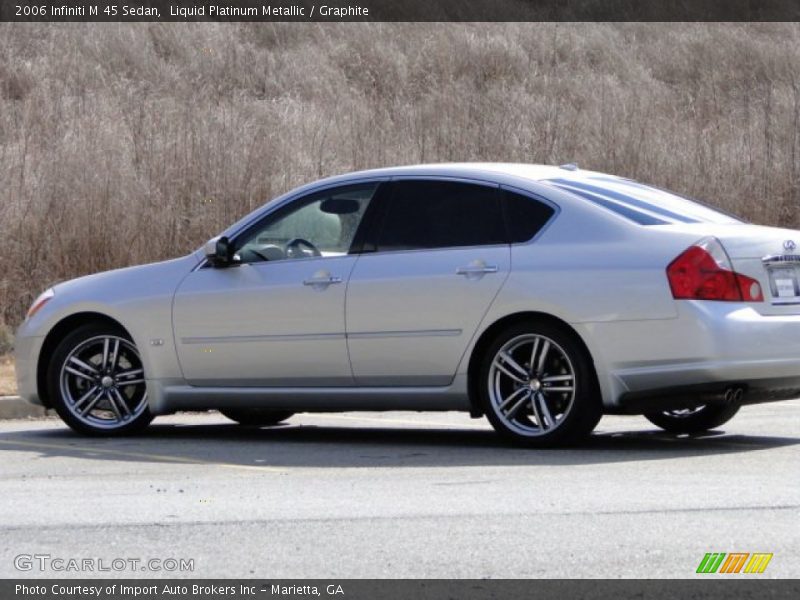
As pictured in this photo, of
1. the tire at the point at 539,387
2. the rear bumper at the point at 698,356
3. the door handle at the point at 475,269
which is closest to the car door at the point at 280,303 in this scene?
the door handle at the point at 475,269

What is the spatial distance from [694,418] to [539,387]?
1628mm

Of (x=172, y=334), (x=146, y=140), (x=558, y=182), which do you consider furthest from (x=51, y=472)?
(x=146, y=140)

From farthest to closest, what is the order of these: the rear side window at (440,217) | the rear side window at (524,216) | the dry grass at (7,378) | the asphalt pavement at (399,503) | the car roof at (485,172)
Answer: the dry grass at (7,378)
the car roof at (485,172)
the rear side window at (440,217)
the rear side window at (524,216)
the asphalt pavement at (399,503)

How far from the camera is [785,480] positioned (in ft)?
26.0

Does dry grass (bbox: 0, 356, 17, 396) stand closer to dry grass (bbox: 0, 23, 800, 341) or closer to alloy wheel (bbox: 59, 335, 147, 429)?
alloy wheel (bbox: 59, 335, 147, 429)

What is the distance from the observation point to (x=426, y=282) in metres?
9.52

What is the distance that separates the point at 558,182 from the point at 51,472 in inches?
140

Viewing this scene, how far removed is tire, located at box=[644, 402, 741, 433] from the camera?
1023 centimetres

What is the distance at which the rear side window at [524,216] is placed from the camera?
945 centimetres

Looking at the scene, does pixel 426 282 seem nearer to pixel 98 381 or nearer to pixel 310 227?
pixel 310 227

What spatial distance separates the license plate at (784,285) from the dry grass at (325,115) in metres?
12.0

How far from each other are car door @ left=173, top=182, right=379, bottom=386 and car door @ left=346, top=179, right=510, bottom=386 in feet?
0.54
